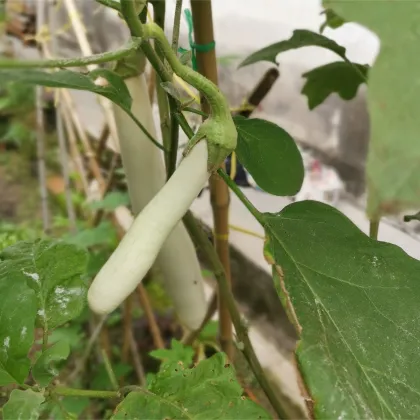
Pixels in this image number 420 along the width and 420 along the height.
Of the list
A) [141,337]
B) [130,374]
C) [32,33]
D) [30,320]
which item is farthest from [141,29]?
[32,33]

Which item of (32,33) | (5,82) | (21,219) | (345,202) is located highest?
(5,82)

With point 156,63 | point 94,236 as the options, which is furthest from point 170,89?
point 94,236

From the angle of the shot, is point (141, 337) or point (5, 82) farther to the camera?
point (141, 337)

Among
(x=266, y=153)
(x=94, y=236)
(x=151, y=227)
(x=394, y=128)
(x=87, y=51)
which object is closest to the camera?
(x=394, y=128)

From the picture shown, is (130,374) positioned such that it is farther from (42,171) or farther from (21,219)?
(21,219)

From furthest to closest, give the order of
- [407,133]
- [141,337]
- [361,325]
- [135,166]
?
[141,337] < [135,166] < [361,325] < [407,133]

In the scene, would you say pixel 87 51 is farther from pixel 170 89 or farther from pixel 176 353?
pixel 170 89

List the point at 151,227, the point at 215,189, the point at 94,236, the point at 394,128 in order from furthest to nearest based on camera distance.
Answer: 1. the point at 94,236
2. the point at 215,189
3. the point at 151,227
4. the point at 394,128
